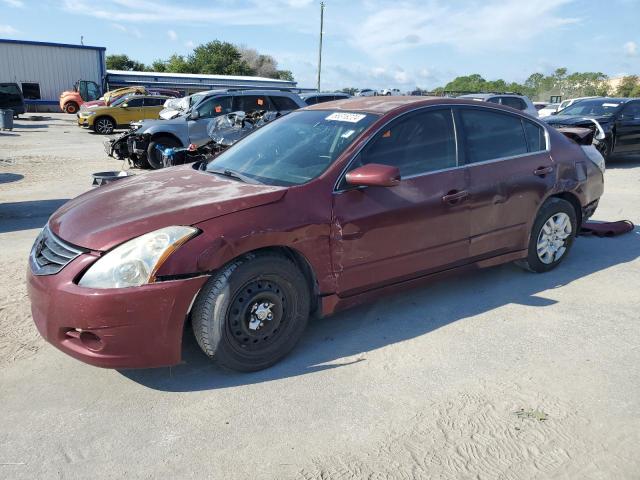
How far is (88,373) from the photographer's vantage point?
326 cm

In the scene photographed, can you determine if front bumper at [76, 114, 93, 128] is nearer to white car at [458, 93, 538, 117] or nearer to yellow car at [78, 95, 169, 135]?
yellow car at [78, 95, 169, 135]

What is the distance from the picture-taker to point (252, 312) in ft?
10.4

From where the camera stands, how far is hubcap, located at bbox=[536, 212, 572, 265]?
4.83 metres

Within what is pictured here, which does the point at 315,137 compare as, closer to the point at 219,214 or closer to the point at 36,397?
the point at 219,214

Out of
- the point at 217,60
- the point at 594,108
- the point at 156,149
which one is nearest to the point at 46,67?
the point at 217,60

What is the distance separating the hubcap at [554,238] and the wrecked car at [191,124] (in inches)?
325

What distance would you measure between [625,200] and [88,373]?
828 centimetres

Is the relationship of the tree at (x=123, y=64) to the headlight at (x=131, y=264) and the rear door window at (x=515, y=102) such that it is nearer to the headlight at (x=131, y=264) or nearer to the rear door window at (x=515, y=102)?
the rear door window at (x=515, y=102)

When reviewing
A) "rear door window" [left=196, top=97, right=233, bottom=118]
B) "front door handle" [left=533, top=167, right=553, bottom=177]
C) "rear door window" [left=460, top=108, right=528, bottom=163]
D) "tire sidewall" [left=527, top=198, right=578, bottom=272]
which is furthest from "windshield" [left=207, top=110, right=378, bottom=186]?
"rear door window" [left=196, top=97, right=233, bottom=118]

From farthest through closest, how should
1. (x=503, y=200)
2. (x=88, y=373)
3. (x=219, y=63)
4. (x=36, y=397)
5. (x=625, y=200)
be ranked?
(x=219, y=63) → (x=625, y=200) → (x=503, y=200) → (x=88, y=373) → (x=36, y=397)

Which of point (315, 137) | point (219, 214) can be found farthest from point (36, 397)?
point (315, 137)

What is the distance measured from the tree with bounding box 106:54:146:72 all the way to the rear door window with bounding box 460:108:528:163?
7278cm

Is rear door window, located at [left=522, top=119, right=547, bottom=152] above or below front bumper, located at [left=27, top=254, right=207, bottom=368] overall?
above

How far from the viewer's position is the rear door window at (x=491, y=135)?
4254 millimetres
